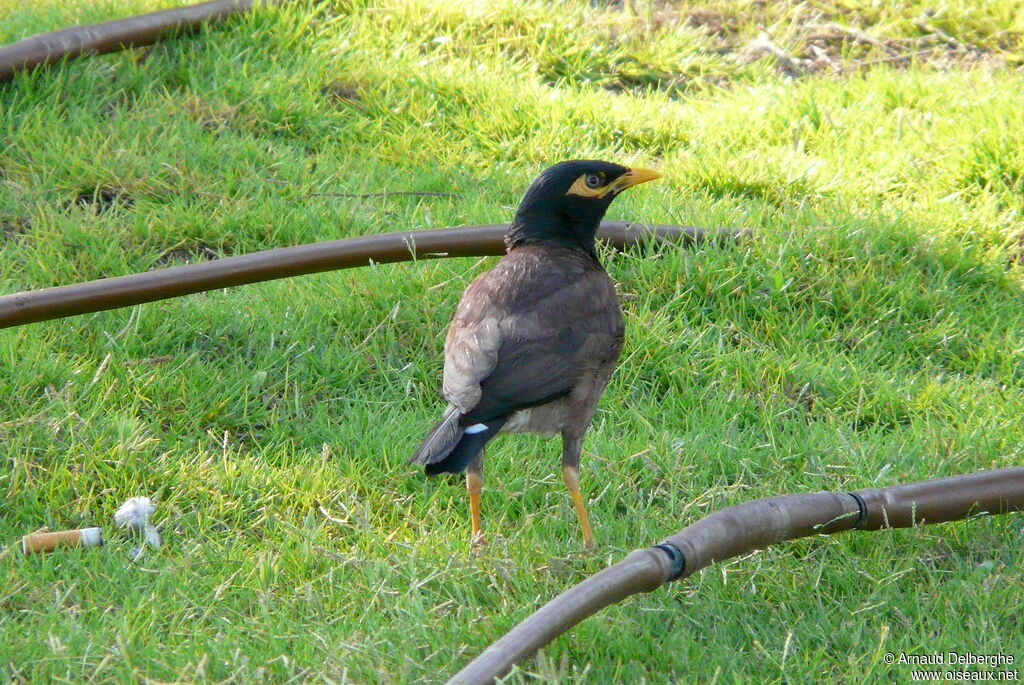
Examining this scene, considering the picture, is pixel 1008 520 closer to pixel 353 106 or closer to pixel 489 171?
pixel 489 171

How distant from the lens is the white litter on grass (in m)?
3.82

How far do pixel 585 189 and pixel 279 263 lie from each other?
1248 millimetres

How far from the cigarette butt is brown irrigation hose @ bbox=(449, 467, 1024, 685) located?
1.53 metres

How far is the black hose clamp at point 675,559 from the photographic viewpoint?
313 cm

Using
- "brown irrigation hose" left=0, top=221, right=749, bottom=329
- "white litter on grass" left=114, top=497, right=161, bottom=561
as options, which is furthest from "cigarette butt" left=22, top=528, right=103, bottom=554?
"brown irrigation hose" left=0, top=221, right=749, bottom=329

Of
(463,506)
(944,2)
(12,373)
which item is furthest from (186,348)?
(944,2)

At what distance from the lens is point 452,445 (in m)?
3.57

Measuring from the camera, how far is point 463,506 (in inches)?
161

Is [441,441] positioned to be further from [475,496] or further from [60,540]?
[60,540]

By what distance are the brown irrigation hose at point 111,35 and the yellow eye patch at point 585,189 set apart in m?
3.10

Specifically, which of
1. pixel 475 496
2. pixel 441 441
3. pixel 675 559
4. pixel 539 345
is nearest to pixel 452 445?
pixel 441 441

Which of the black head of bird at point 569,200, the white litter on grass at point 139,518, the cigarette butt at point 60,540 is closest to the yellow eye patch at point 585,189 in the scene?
the black head of bird at point 569,200

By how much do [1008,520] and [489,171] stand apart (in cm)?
308

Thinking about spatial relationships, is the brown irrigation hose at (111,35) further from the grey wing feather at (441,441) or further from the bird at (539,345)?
the grey wing feather at (441,441)
